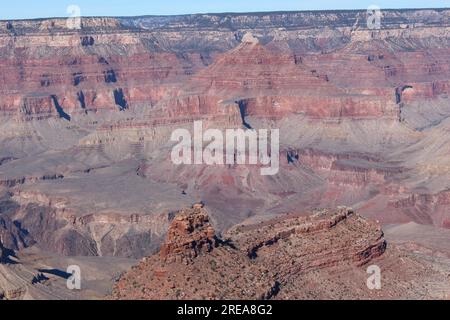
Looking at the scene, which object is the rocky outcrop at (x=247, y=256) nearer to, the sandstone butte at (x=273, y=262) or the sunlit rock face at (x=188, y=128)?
the sandstone butte at (x=273, y=262)

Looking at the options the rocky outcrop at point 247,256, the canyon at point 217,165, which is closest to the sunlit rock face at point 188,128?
the canyon at point 217,165

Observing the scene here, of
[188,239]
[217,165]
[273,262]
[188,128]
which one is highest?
[188,128]

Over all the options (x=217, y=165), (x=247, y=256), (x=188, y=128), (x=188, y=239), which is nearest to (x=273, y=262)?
(x=247, y=256)

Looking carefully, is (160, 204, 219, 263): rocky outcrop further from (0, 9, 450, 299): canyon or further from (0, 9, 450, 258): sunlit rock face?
(0, 9, 450, 258): sunlit rock face

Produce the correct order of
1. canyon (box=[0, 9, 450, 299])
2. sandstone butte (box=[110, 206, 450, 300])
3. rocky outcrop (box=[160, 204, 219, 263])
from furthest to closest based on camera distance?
canyon (box=[0, 9, 450, 299]) < rocky outcrop (box=[160, 204, 219, 263]) < sandstone butte (box=[110, 206, 450, 300])

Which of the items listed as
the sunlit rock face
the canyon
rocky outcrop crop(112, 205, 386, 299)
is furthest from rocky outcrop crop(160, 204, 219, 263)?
the sunlit rock face

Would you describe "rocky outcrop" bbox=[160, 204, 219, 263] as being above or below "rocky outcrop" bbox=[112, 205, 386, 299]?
above

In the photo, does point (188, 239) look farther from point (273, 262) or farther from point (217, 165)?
point (217, 165)

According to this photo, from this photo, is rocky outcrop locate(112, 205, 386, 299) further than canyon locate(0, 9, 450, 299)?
No
